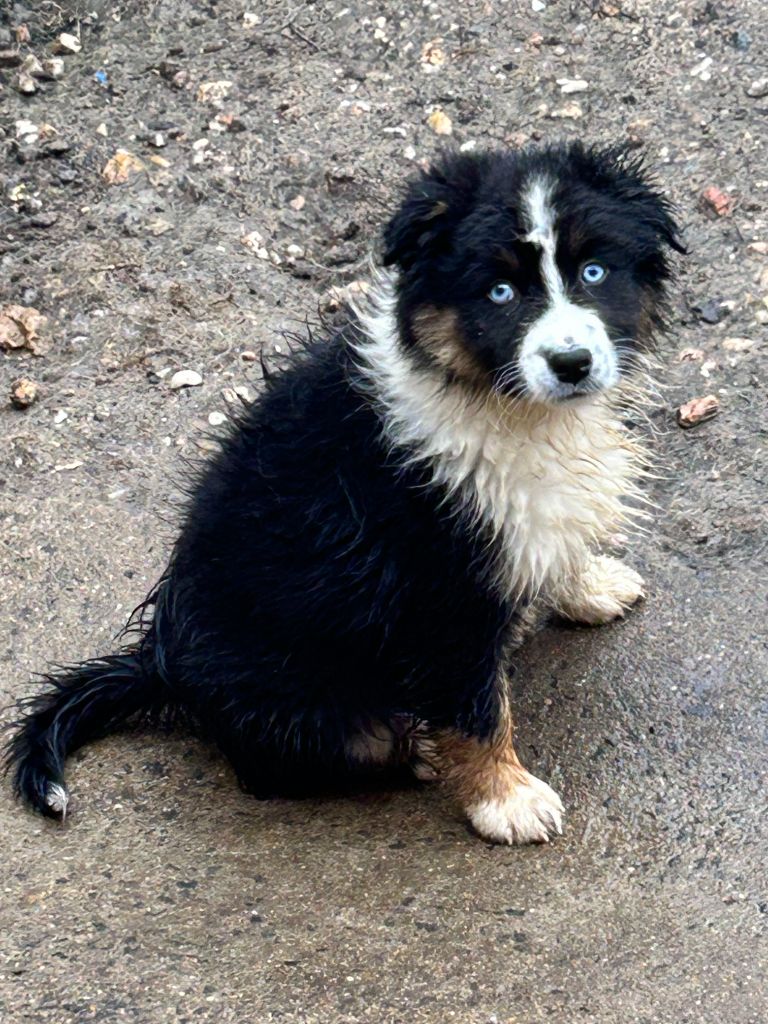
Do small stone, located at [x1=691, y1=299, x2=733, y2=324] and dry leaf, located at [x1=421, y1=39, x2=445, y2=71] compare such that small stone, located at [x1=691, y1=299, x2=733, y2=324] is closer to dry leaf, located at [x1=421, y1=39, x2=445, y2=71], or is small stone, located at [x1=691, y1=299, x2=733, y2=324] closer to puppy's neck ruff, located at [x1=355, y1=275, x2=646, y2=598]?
puppy's neck ruff, located at [x1=355, y1=275, x2=646, y2=598]

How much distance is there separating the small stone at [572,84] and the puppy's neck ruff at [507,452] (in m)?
2.68

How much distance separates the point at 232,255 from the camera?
5.76 meters

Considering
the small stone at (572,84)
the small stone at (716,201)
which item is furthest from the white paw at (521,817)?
the small stone at (572,84)

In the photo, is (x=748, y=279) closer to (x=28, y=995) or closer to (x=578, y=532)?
(x=578, y=532)

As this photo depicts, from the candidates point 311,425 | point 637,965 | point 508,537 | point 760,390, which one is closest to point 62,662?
point 311,425

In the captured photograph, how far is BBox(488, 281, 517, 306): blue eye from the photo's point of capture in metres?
3.25

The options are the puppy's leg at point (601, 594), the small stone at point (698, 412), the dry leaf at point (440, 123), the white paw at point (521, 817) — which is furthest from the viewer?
the dry leaf at point (440, 123)

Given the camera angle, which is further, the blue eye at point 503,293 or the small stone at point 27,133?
the small stone at point 27,133

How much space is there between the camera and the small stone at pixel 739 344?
16.8 feet

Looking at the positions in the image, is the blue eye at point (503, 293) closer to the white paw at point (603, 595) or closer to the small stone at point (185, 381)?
the white paw at point (603, 595)

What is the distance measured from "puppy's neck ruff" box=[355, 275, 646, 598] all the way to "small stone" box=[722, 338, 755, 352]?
5.27ft

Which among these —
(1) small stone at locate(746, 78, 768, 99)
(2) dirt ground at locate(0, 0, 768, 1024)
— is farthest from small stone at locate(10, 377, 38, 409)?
(1) small stone at locate(746, 78, 768, 99)

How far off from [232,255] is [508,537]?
2.72 m

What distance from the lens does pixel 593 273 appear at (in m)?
3.30
